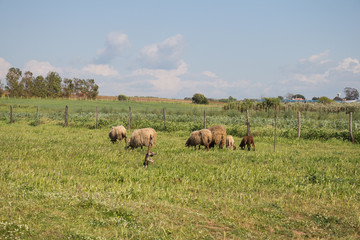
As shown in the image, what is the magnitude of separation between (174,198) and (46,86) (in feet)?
294

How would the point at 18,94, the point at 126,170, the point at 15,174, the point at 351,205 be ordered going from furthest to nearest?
the point at 18,94 < the point at 126,170 < the point at 15,174 < the point at 351,205

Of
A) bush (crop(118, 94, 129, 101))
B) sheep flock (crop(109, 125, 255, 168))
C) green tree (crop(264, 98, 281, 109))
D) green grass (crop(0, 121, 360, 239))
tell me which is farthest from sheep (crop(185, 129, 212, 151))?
bush (crop(118, 94, 129, 101))

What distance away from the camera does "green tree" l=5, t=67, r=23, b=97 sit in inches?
3221

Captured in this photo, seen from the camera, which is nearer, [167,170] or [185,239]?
[185,239]

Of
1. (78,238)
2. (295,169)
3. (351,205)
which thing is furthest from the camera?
(295,169)

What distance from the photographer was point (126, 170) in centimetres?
1000

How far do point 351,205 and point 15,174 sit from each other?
9.48m

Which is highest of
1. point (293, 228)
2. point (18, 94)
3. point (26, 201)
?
point (18, 94)

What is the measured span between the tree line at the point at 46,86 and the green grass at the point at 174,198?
81.0 meters

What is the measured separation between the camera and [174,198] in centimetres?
756

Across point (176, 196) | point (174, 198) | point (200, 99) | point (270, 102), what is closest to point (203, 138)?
point (176, 196)

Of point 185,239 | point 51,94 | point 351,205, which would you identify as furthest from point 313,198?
point 51,94

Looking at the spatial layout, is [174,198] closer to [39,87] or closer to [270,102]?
[270,102]

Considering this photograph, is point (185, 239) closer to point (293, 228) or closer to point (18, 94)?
point (293, 228)
